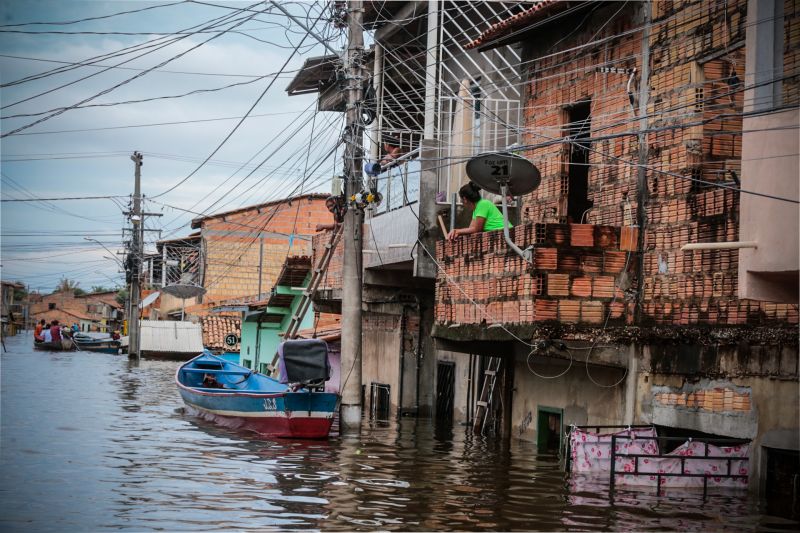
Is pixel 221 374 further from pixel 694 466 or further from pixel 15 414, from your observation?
pixel 694 466

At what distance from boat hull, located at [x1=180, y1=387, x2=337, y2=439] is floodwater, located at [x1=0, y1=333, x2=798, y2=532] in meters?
0.37

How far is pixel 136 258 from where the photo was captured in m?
53.0

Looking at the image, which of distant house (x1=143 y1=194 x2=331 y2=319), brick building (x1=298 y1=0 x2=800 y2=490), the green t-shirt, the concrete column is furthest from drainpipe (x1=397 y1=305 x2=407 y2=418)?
distant house (x1=143 y1=194 x2=331 y2=319)

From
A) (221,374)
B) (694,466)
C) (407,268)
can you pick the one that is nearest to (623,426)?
(694,466)

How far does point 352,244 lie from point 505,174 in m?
4.53

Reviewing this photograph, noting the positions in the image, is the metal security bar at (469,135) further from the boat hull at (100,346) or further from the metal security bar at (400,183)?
the boat hull at (100,346)

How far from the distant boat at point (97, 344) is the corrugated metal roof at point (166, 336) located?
716cm

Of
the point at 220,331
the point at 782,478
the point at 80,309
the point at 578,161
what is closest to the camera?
the point at 782,478

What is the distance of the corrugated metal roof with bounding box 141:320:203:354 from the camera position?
5509 centimetres

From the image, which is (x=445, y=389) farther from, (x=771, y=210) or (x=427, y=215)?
(x=771, y=210)

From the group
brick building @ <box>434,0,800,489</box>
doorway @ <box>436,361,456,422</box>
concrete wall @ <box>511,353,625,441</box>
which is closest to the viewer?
brick building @ <box>434,0,800,489</box>

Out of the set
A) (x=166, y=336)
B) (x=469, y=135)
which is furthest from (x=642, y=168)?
(x=166, y=336)

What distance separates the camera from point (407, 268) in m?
22.2

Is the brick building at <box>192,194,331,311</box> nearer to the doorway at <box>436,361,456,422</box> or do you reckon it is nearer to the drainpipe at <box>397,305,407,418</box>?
the drainpipe at <box>397,305,407,418</box>
